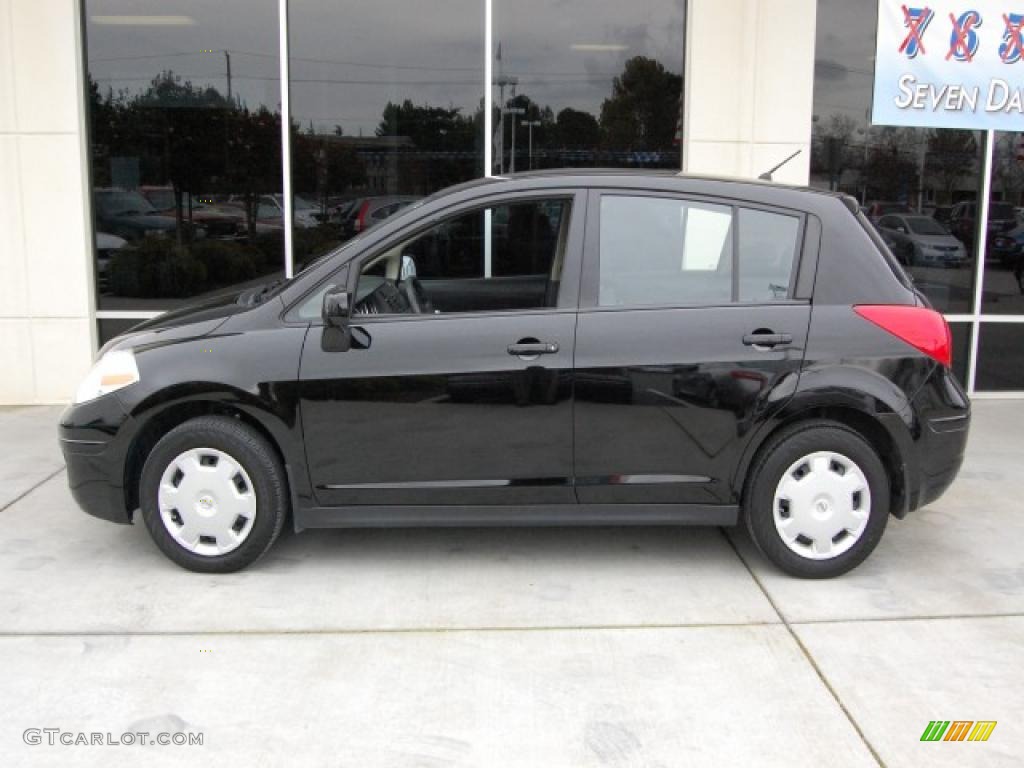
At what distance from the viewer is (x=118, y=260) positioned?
26.6ft

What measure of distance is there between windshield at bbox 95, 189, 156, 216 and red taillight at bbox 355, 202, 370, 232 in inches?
64.7

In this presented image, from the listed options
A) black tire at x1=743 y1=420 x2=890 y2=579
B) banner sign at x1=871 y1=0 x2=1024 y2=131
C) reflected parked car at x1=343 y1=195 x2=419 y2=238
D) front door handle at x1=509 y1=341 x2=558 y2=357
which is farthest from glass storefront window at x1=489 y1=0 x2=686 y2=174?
black tire at x1=743 y1=420 x2=890 y2=579

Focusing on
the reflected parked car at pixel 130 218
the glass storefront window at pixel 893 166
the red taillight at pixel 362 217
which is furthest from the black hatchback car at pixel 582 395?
the glass storefront window at pixel 893 166

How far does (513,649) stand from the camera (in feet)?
13.0

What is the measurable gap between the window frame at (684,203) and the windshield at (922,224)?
4.35 metres

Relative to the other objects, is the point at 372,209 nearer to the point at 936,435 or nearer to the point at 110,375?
the point at 110,375

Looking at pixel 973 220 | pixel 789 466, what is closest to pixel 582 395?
pixel 789 466

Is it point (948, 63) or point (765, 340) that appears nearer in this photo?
point (765, 340)

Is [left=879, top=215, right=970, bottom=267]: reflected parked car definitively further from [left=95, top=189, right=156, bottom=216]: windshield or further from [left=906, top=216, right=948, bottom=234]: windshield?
[left=95, top=189, right=156, bottom=216]: windshield

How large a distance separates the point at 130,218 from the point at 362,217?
1.88m

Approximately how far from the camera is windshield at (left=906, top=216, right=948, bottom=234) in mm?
8391

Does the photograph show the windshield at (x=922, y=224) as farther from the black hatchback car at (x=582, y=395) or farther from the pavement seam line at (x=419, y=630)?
the pavement seam line at (x=419, y=630)

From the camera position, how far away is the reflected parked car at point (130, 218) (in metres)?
8.03

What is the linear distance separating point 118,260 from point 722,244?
5.47m
